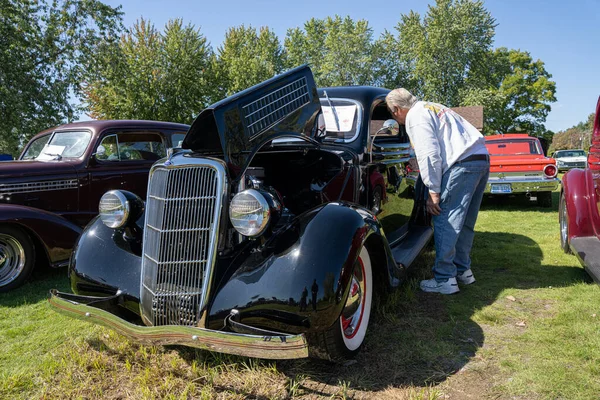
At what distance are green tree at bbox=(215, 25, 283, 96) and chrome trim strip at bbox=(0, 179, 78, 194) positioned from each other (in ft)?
69.3

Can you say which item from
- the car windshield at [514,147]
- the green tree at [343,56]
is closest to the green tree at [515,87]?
the green tree at [343,56]

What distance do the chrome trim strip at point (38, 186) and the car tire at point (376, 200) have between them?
149 inches

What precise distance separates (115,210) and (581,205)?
183 inches

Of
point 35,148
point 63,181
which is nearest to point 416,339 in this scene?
point 63,181

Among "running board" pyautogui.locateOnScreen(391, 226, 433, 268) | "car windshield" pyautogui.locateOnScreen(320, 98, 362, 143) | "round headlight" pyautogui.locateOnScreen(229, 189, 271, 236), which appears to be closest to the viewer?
"round headlight" pyautogui.locateOnScreen(229, 189, 271, 236)

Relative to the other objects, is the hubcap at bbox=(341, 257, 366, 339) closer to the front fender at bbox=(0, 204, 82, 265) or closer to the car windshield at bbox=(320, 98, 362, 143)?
the car windshield at bbox=(320, 98, 362, 143)

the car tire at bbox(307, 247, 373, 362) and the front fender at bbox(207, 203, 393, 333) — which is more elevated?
the front fender at bbox(207, 203, 393, 333)

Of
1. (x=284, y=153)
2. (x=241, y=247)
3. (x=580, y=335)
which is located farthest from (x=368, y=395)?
(x=284, y=153)

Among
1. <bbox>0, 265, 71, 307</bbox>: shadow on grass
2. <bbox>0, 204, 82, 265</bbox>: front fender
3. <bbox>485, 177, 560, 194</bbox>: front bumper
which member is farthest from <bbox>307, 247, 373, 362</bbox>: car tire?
<bbox>485, 177, 560, 194</bbox>: front bumper

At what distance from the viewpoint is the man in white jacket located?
3.50 metres

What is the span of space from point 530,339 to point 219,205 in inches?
89.6

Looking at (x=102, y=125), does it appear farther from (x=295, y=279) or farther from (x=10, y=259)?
(x=295, y=279)

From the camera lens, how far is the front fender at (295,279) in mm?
2053

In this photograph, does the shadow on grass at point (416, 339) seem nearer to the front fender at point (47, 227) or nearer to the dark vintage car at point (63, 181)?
the front fender at point (47, 227)
